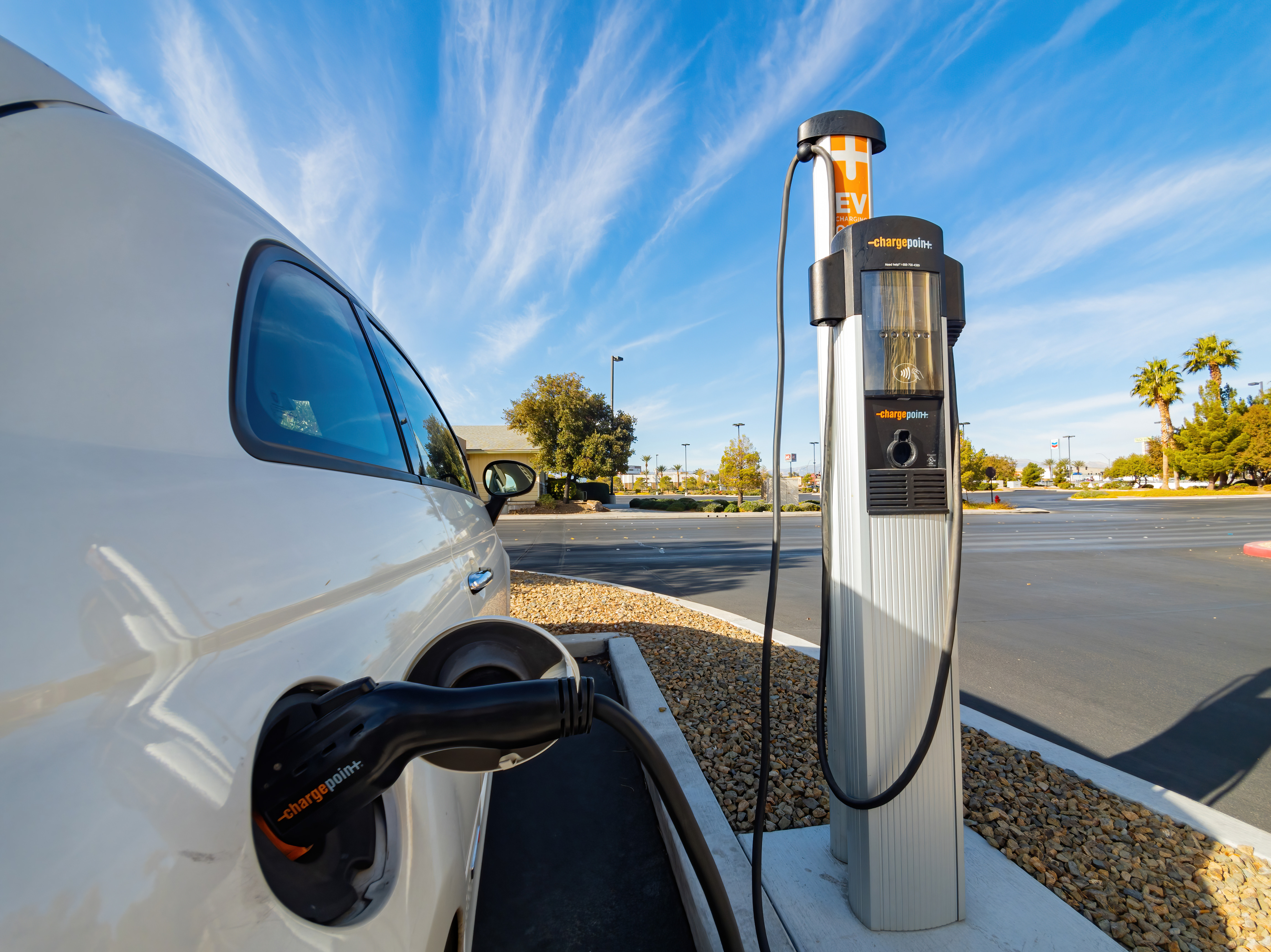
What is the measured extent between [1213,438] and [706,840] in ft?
191

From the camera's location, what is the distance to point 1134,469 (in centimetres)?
7406

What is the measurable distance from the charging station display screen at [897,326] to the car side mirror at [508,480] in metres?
1.88

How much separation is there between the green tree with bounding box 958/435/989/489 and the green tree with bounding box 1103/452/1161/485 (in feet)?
76.6

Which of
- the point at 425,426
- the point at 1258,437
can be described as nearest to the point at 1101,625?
the point at 425,426

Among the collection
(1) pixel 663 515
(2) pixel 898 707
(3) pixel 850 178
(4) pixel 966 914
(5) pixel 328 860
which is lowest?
(4) pixel 966 914

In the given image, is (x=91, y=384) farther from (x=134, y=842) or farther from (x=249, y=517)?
(x=134, y=842)

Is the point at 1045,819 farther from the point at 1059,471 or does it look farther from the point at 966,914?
the point at 1059,471

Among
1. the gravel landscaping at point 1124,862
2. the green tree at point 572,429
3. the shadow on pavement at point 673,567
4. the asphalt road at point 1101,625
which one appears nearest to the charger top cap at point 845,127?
the gravel landscaping at point 1124,862

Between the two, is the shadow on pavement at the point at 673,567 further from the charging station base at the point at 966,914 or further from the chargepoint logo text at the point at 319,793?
the chargepoint logo text at the point at 319,793

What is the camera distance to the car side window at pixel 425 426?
2.19 meters

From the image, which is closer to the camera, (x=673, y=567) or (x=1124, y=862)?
(x=1124, y=862)

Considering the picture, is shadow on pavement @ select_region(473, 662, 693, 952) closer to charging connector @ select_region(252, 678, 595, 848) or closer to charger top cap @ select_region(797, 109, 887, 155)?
charging connector @ select_region(252, 678, 595, 848)

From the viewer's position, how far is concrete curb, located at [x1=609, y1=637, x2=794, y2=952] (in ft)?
6.35

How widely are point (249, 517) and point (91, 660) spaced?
1.01 ft
